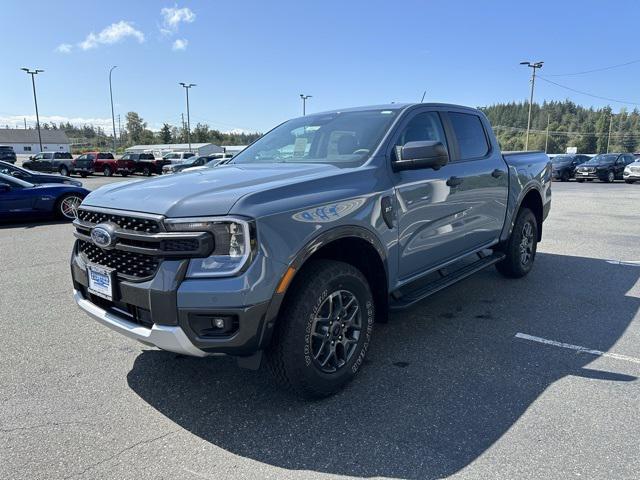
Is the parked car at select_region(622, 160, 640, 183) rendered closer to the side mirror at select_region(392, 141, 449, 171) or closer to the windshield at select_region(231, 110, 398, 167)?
the windshield at select_region(231, 110, 398, 167)

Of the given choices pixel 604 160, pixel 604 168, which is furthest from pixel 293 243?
pixel 604 160

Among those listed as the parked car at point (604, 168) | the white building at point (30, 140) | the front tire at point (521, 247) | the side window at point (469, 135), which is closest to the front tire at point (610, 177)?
the parked car at point (604, 168)

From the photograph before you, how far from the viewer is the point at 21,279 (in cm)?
591

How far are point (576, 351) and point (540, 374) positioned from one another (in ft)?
2.04

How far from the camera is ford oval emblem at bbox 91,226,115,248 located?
9.04 ft

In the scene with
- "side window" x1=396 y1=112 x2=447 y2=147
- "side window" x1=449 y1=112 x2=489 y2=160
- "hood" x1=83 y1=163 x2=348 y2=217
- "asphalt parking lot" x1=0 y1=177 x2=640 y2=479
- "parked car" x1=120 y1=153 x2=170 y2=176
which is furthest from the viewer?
"parked car" x1=120 y1=153 x2=170 y2=176

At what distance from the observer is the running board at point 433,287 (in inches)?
140

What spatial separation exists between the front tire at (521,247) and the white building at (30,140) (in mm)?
123538

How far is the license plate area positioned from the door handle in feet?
9.01

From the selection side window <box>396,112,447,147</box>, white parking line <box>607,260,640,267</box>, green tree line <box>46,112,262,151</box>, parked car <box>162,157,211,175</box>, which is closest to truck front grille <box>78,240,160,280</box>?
side window <box>396,112,447,147</box>

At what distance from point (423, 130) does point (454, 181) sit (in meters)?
0.52

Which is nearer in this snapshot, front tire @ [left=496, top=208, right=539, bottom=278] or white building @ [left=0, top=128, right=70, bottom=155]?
front tire @ [left=496, top=208, right=539, bottom=278]

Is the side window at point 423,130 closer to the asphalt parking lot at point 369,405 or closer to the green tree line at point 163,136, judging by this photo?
the asphalt parking lot at point 369,405

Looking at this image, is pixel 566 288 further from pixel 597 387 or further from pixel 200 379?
pixel 200 379
